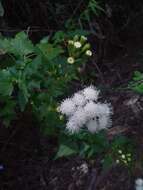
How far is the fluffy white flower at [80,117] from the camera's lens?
2082 mm

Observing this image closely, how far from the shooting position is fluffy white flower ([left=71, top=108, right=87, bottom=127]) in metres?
2.08

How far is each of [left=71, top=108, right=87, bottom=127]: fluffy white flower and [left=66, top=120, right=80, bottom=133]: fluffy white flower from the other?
0.02 m

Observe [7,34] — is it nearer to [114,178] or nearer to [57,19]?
[57,19]

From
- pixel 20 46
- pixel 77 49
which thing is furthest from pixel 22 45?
pixel 77 49

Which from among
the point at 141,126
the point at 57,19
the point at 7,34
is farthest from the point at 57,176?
the point at 57,19

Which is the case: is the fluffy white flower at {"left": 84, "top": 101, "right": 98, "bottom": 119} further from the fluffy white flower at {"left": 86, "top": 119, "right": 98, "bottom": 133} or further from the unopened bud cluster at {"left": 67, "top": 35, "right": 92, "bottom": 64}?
the unopened bud cluster at {"left": 67, "top": 35, "right": 92, "bottom": 64}

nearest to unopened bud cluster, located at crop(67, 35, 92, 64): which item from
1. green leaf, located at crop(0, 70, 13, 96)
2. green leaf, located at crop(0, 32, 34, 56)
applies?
green leaf, located at crop(0, 32, 34, 56)

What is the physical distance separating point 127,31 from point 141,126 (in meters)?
0.98

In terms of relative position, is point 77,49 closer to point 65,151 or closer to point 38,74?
point 38,74

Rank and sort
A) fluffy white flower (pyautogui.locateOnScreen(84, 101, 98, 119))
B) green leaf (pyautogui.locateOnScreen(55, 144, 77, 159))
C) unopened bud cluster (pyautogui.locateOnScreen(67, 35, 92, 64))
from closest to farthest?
fluffy white flower (pyautogui.locateOnScreen(84, 101, 98, 119)) → green leaf (pyautogui.locateOnScreen(55, 144, 77, 159)) → unopened bud cluster (pyautogui.locateOnScreen(67, 35, 92, 64))

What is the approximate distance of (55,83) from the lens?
230cm

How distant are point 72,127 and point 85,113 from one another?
9 cm

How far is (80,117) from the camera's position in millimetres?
2090

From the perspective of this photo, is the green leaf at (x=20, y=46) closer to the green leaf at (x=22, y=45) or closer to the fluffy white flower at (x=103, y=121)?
the green leaf at (x=22, y=45)
